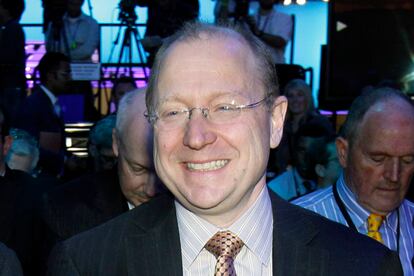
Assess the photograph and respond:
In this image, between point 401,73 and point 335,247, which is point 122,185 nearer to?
point 335,247

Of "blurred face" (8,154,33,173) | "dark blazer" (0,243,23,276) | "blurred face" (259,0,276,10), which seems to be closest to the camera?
"dark blazer" (0,243,23,276)

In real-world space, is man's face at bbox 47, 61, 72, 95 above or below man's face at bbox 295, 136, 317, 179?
above

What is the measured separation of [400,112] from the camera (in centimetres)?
399

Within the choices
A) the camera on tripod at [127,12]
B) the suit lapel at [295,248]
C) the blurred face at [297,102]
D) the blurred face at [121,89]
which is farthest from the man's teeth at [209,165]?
the camera on tripod at [127,12]

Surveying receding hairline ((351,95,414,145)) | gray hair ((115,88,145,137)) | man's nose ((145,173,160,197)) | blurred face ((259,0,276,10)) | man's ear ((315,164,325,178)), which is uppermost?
blurred face ((259,0,276,10))

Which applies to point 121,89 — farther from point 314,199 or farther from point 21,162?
point 314,199

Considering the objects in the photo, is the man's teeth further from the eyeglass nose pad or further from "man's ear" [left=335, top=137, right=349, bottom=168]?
"man's ear" [left=335, top=137, right=349, bottom=168]

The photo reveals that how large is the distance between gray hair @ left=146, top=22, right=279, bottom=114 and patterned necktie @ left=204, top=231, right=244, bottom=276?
45cm

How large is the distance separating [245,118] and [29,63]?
8.86m

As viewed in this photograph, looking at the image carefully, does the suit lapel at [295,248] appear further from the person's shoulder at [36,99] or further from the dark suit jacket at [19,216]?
the person's shoulder at [36,99]

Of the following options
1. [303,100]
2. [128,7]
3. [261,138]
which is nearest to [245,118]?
[261,138]

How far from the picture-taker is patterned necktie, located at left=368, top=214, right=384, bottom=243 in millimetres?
3922

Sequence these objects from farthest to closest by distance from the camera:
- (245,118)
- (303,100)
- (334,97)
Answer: (334,97) → (303,100) → (245,118)

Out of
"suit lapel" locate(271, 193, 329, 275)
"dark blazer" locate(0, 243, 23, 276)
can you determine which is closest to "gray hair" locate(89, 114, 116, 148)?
"dark blazer" locate(0, 243, 23, 276)
